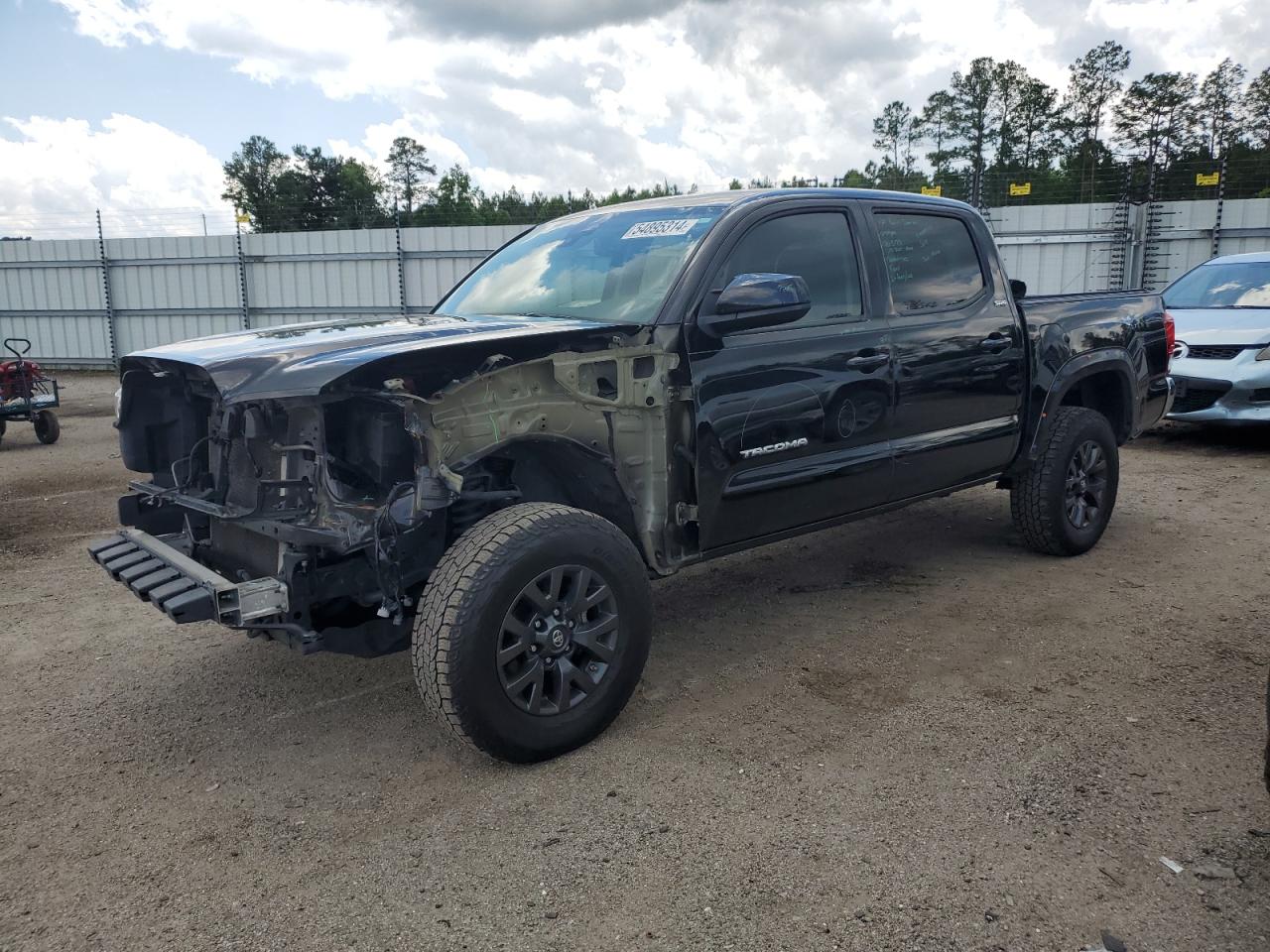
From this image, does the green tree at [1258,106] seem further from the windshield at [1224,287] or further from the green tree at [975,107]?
the windshield at [1224,287]

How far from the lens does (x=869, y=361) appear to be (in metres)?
4.02

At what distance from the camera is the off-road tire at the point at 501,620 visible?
283cm

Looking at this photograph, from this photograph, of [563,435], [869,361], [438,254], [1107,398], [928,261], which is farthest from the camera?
[438,254]

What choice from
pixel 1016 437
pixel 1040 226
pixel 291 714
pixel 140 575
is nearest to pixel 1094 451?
pixel 1016 437

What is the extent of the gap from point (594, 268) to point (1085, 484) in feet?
10.4

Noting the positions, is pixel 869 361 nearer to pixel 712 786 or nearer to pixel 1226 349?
pixel 712 786

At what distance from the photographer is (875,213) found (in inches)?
169

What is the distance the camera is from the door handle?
13.0 feet

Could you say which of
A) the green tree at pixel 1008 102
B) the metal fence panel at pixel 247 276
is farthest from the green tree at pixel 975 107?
the metal fence panel at pixel 247 276

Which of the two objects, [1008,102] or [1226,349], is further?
[1008,102]

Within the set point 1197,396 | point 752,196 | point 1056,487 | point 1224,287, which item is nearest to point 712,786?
point 752,196

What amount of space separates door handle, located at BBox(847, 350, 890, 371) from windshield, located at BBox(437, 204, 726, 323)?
0.84 meters

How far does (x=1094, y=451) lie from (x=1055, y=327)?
0.79 m

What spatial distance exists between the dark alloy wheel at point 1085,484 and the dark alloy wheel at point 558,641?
10.4 feet
